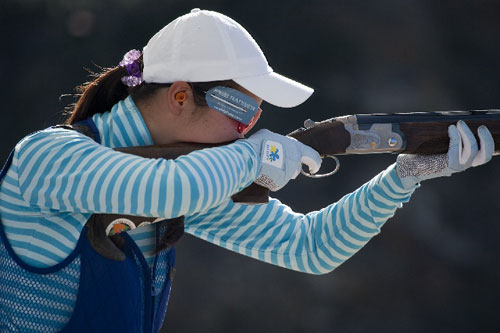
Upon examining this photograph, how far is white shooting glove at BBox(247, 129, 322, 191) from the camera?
7.79 feet

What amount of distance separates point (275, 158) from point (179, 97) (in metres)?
0.32

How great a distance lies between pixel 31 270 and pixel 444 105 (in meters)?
3.46

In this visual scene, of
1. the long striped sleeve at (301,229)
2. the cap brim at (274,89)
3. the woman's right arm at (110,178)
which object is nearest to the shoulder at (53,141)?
the woman's right arm at (110,178)

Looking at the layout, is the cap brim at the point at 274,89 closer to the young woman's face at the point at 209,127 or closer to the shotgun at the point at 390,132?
the young woman's face at the point at 209,127

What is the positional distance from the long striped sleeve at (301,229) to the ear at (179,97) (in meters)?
0.45

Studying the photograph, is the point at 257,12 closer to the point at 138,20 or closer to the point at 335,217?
the point at 138,20

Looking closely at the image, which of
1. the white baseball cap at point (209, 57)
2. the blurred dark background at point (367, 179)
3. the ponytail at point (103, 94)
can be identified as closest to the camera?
the white baseball cap at point (209, 57)

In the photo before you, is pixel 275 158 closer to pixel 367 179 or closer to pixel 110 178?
pixel 110 178

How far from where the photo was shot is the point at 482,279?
16.4 feet

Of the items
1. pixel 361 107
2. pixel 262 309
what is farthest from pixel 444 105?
pixel 262 309

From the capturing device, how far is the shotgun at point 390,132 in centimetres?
269

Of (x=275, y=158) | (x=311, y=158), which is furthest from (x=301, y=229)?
(x=275, y=158)

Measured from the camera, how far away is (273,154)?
7.84ft

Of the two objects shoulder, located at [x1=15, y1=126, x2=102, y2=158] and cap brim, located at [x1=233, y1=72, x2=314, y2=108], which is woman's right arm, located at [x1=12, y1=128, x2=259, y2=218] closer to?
shoulder, located at [x1=15, y1=126, x2=102, y2=158]
